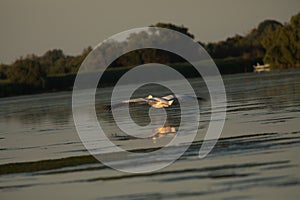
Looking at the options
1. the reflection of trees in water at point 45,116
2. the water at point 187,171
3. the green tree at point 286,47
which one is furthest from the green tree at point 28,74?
the water at point 187,171

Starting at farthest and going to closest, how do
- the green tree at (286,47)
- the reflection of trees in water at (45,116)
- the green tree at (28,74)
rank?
the green tree at (28,74)
the green tree at (286,47)
the reflection of trees in water at (45,116)

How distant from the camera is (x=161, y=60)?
152000mm

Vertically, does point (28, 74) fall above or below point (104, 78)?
above

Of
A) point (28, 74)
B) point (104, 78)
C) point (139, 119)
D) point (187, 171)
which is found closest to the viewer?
point (187, 171)

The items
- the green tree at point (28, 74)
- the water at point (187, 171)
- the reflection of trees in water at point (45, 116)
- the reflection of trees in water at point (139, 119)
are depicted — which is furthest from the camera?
the green tree at point (28, 74)

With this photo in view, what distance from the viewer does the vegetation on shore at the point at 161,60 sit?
4493 inches

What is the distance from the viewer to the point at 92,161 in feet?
68.1

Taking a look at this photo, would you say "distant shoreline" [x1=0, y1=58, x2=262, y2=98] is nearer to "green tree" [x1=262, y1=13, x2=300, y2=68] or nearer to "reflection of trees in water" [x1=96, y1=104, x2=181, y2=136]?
"green tree" [x1=262, y1=13, x2=300, y2=68]

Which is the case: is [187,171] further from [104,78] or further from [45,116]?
[104,78]

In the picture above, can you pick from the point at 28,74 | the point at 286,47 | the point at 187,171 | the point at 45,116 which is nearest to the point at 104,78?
the point at 28,74

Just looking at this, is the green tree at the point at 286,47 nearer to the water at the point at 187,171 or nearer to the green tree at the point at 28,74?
the green tree at the point at 28,74

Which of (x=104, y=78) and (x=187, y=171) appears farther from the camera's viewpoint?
(x=104, y=78)

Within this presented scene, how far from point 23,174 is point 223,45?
142213mm

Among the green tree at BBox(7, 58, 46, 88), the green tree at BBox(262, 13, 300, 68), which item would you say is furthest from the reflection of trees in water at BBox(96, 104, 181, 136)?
the green tree at BBox(7, 58, 46, 88)
